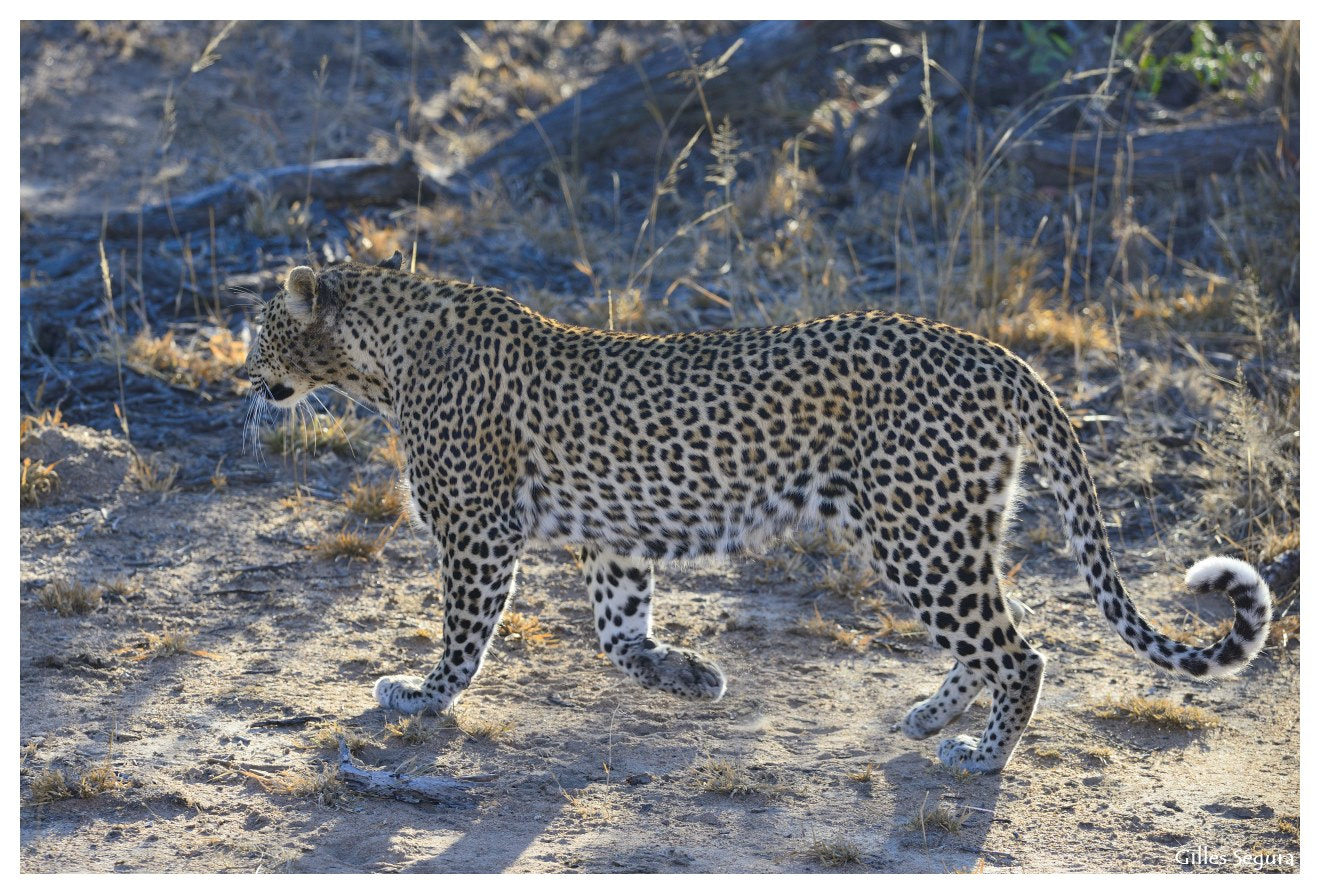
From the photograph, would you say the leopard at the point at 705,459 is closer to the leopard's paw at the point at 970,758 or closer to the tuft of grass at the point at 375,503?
the leopard's paw at the point at 970,758

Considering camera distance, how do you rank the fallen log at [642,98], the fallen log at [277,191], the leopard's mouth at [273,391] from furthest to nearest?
1. the fallen log at [642,98]
2. the fallen log at [277,191]
3. the leopard's mouth at [273,391]

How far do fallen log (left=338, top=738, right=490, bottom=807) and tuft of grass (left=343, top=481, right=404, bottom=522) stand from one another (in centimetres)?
270

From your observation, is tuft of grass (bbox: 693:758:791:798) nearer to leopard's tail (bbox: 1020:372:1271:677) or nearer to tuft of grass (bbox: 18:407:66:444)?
leopard's tail (bbox: 1020:372:1271:677)

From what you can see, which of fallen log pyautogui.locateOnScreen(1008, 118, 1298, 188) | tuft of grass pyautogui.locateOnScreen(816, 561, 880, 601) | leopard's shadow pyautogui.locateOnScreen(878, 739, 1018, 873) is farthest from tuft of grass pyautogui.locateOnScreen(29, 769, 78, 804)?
fallen log pyautogui.locateOnScreen(1008, 118, 1298, 188)

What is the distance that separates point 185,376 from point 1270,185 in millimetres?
7648

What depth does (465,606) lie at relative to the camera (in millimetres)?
6266

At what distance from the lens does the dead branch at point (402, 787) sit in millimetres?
5652

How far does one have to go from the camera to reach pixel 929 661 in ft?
23.4

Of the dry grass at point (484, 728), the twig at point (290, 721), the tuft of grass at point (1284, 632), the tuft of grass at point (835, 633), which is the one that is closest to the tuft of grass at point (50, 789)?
the twig at point (290, 721)

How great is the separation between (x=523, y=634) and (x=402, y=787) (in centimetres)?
167

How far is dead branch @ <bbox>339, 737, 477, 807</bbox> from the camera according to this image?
5652 millimetres

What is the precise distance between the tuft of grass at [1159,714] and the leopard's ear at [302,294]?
3.86 m

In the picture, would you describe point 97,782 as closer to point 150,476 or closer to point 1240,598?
point 150,476
